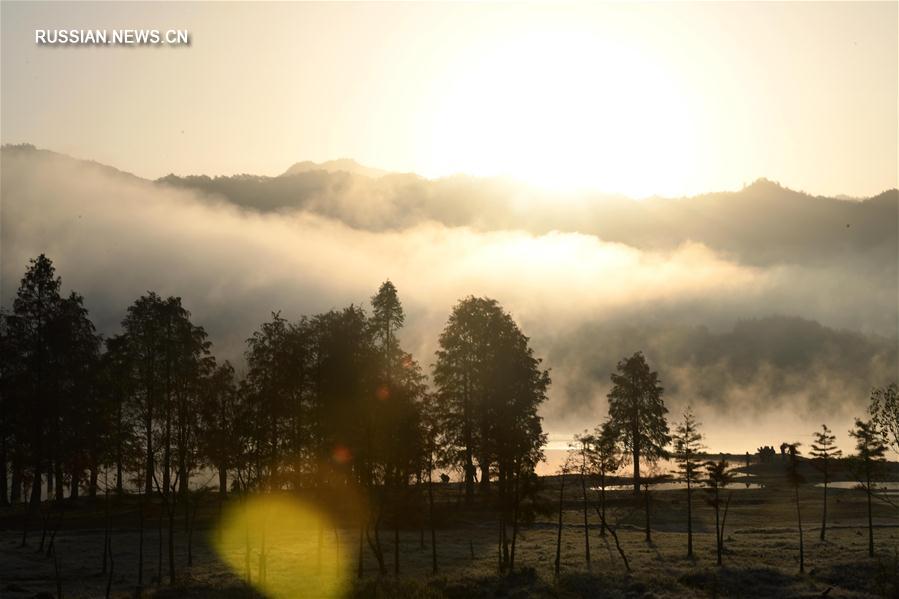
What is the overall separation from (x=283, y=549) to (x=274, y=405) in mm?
15023

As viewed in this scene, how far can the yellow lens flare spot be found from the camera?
51.3 metres

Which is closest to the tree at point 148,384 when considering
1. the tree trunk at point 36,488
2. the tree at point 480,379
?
the tree trunk at point 36,488

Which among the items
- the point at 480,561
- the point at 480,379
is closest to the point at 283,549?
the point at 480,561

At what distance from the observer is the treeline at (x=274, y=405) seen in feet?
177

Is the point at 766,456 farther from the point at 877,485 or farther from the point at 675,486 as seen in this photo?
the point at 877,485

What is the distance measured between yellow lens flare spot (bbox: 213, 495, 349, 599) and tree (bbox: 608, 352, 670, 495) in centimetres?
3604

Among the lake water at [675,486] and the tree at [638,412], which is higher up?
the tree at [638,412]

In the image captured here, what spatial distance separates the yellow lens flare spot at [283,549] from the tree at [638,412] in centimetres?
3604

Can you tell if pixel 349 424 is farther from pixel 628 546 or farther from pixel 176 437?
pixel 628 546

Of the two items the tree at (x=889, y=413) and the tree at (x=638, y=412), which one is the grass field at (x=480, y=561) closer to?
the tree at (x=889, y=413)

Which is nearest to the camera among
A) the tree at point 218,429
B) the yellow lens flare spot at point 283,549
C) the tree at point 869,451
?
the yellow lens flare spot at point 283,549

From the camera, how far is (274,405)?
54.9 metres

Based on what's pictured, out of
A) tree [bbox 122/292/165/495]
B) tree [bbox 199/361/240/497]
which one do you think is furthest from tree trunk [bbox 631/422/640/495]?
tree [bbox 122/292/165/495]

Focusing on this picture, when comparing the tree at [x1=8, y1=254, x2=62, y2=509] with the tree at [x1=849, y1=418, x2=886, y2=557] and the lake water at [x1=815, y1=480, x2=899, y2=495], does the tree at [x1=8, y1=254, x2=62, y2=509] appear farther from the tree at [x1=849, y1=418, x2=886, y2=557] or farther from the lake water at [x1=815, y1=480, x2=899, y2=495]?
the lake water at [x1=815, y1=480, x2=899, y2=495]
